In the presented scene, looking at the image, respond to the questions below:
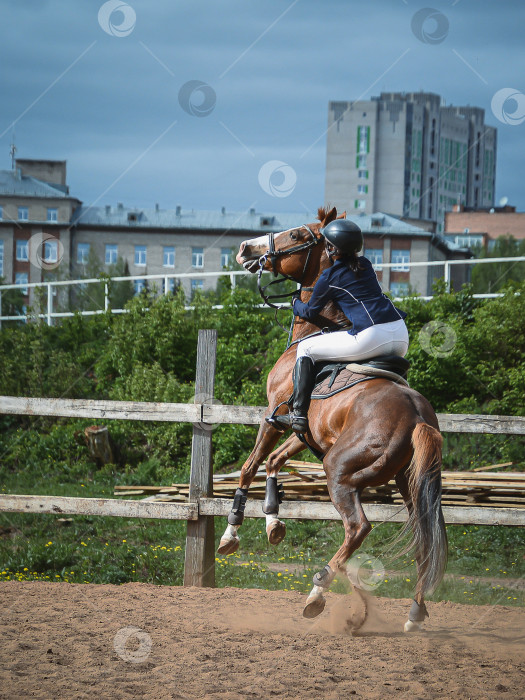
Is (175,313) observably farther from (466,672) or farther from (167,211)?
(167,211)

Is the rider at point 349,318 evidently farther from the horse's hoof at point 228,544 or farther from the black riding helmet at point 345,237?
the horse's hoof at point 228,544

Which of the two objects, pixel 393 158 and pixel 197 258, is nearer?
pixel 197 258

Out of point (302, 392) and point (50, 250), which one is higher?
point (50, 250)

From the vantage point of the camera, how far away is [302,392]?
5.80m

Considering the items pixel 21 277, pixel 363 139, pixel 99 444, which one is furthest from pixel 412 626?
pixel 363 139

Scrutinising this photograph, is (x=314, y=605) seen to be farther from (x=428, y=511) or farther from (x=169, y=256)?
(x=169, y=256)

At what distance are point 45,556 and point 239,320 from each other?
7.16m

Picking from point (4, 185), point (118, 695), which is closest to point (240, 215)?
point (4, 185)

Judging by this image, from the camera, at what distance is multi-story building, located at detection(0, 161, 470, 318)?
6331 centimetres

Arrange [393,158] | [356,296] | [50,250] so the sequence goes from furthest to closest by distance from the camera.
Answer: [393,158]
[50,250]
[356,296]

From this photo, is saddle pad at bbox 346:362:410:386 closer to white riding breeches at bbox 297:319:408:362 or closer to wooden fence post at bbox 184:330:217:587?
white riding breeches at bbox 297:319:408:362

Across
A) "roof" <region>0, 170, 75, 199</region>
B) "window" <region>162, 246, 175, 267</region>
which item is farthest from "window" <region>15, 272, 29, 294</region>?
"window" <region>162, 246, 175, 267</region>

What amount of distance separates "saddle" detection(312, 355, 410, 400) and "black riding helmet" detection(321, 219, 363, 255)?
85cm

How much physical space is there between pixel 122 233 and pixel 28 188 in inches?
355
